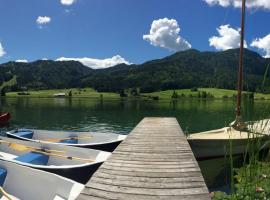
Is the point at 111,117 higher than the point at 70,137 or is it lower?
lower

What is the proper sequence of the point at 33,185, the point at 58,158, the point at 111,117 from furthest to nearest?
the point at 111,117 < the point at 58,158 < the point at 33,185

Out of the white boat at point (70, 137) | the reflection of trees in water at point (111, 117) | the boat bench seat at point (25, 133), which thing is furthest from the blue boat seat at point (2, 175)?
the boat bench seat at point (25, 133)

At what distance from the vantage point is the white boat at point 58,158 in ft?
36.2

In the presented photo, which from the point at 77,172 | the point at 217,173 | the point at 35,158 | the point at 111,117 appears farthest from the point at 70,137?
the point at 111,117

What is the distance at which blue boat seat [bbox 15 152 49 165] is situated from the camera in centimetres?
1305

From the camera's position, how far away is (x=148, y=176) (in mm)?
8039

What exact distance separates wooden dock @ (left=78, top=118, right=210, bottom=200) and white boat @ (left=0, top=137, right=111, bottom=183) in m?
1.36

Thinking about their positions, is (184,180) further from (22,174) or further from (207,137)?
(207,137)

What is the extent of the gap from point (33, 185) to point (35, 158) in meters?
4.00

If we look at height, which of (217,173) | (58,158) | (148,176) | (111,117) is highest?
(148,176)

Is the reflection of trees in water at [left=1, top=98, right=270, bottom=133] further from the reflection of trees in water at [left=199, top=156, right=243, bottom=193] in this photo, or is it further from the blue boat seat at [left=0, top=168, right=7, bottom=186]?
the blue boat seat at [left=0, top=168, right=7, bottom=186]

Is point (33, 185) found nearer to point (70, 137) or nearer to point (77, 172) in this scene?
point (77, 172)

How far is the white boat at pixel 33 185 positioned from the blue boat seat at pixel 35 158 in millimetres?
1935

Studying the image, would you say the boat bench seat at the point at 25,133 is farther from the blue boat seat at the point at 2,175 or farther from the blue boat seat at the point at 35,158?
the blue boat seat at the point at 2,175
